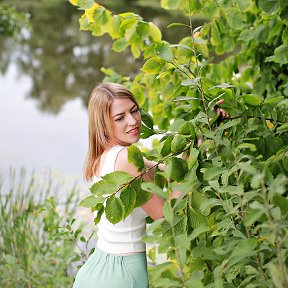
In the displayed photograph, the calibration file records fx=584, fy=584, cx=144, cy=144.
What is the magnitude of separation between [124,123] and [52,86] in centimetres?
1079

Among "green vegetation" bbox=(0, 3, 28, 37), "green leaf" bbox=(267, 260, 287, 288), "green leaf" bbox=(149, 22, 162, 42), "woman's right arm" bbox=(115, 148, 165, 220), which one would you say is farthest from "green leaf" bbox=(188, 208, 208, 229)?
"green vegetation" bbox=(0, 3, 28, 37)

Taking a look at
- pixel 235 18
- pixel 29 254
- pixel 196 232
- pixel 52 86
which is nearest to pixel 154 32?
pixel 235 18

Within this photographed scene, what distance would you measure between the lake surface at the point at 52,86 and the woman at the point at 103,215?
4.16 m

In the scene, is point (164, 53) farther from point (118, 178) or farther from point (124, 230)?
point (124, 230)

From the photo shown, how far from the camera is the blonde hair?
1.67 metres

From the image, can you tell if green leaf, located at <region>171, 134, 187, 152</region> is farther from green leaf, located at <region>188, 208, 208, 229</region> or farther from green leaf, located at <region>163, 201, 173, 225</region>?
green leaf, located at <region>163, 201, 173, 225</region>

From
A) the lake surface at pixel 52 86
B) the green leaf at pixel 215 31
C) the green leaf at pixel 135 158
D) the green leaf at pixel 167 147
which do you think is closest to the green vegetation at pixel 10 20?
the lake surface at pixel 52 86

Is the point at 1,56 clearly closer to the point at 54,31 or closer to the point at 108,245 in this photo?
the point at 54,31

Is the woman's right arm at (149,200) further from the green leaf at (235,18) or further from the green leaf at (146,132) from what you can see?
the green leaf at (235,18)

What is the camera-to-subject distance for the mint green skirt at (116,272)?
156 cm

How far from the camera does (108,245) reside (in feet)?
5.30

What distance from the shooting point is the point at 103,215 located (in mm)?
1633

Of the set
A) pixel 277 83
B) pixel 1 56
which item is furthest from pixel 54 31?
pixel 277 83

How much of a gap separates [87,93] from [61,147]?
11.8 ft
